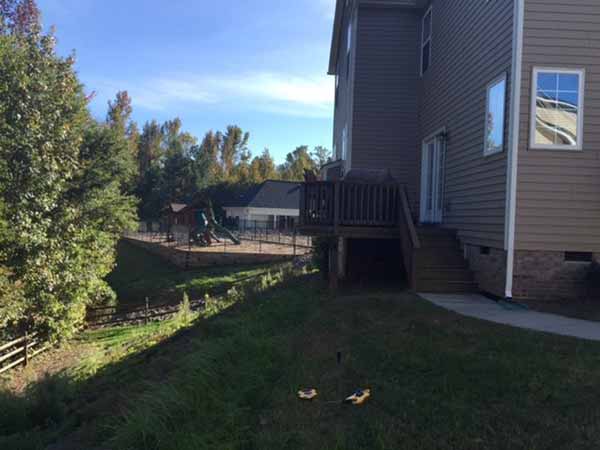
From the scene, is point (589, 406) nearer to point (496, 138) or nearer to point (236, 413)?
point (236, 413)

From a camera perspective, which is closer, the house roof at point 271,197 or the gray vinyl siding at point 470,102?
the gray vinyl siding at point 470,102

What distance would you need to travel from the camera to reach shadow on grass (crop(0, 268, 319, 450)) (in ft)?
14.1

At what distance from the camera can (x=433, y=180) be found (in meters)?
11.8

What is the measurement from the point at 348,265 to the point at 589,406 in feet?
25.6

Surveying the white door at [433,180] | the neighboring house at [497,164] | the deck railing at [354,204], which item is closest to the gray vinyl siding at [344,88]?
the neighboring house at [497,164]

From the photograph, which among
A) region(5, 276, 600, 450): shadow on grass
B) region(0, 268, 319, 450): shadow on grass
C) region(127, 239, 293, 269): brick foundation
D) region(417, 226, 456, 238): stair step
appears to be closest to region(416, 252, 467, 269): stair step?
region(417, 226, 456, 238): stair step

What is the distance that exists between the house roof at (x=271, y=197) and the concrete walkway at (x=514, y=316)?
39146mm

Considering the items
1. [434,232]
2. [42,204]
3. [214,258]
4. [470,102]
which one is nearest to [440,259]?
[434,232]

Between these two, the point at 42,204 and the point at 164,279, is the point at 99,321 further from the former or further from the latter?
the point at 42,204

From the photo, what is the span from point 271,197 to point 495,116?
134ft

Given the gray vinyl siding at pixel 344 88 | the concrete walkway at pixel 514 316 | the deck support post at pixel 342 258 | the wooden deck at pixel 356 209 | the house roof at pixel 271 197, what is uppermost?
the gray vinyl siding at pixel 344 88

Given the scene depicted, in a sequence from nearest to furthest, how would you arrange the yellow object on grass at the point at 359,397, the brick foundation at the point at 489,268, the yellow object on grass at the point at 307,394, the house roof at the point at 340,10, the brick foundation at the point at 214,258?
the yellow object on grass at the point at 359,397
the yellow object on grass at the point at 307,394
the brick foundation at the point at 489,268
the house roof at the point at 340,10
the brick foundation at the point at 214,258

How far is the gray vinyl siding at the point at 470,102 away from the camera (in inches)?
316

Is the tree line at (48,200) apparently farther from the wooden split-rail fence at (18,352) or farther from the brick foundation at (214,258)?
the brick foundation at (214,258)
